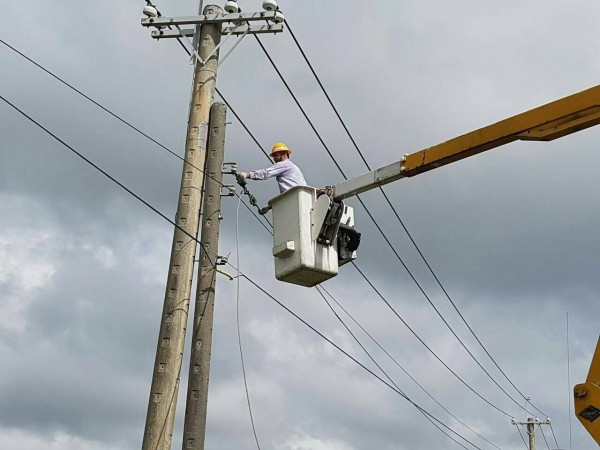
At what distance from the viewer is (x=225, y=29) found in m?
11.1

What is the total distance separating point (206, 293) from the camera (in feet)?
35.7

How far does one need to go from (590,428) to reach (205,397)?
4.23 meters

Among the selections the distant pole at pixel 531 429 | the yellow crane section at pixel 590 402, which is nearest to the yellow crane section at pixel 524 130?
the yellow crane section at pixel 590 402

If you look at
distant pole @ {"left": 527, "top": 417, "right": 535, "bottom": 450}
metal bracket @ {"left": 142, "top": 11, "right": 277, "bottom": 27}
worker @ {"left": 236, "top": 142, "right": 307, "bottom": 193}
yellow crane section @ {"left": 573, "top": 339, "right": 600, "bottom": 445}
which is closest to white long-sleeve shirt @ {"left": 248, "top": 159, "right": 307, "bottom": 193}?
worker @ {"left": 236, "top": 142, "right": 307, "bottom": 193}

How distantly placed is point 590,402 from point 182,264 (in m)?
4.00

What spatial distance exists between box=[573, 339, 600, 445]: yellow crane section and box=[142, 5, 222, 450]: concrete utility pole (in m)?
3.56

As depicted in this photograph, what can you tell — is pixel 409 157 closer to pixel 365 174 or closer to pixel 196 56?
pixel 365 174

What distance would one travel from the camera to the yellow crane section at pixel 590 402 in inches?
297

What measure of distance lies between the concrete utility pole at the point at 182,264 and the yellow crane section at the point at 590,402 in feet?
11.7

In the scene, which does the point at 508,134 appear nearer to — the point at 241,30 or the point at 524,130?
the point at 524,130

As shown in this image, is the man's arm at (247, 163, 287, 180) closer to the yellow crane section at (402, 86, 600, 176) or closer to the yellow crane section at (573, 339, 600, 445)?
the yellow crane section at (402, 86, 600, 176)

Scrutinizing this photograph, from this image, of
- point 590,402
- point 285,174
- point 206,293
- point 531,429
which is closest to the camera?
point 590,402

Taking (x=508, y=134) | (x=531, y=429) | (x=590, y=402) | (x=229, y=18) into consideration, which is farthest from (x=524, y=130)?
(x=531, y=429)

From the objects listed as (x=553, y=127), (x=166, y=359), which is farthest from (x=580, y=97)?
(x=166, y=359)
